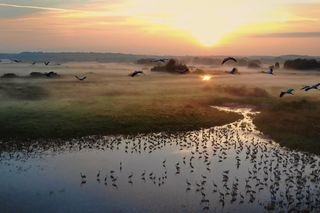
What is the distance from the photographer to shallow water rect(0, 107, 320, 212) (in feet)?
90.7

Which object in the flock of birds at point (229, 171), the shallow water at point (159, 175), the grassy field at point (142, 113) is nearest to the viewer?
the shallow water at point (159, 175)

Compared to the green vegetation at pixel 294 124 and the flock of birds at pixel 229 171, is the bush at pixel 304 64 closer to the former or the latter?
the green vegetation at pixel 294 124

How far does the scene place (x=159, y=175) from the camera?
1300 inches

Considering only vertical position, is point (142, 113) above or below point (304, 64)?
below

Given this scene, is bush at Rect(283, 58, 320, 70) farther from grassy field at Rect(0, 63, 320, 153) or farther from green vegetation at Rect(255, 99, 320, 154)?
green vegetation at Rect(255, 99, 320, 154)

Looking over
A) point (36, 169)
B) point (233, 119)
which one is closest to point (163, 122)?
point (233, 119)

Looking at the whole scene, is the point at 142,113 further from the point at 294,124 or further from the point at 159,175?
the point at 159,175

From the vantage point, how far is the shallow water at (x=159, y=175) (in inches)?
1089

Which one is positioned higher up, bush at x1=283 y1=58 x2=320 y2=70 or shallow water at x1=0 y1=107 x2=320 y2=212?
bush at x1=283 y1=58 x2=320 y2=70

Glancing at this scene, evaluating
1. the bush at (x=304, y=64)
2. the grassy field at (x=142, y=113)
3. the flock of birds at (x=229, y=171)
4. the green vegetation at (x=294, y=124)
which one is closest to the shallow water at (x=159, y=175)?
the flock of birds at (x=229, y=171)

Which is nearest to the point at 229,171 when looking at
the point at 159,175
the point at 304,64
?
the point at 159,175

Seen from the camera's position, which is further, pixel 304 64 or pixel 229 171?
pixel 304 64

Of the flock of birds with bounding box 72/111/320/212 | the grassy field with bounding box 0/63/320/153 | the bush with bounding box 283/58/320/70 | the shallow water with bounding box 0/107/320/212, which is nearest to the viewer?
the shallow water with bounding box 0/107/320/212

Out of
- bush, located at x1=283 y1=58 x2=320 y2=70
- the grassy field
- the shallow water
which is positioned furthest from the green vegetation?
bush, located at x1=283 y1=58 x2=320 y2=70
